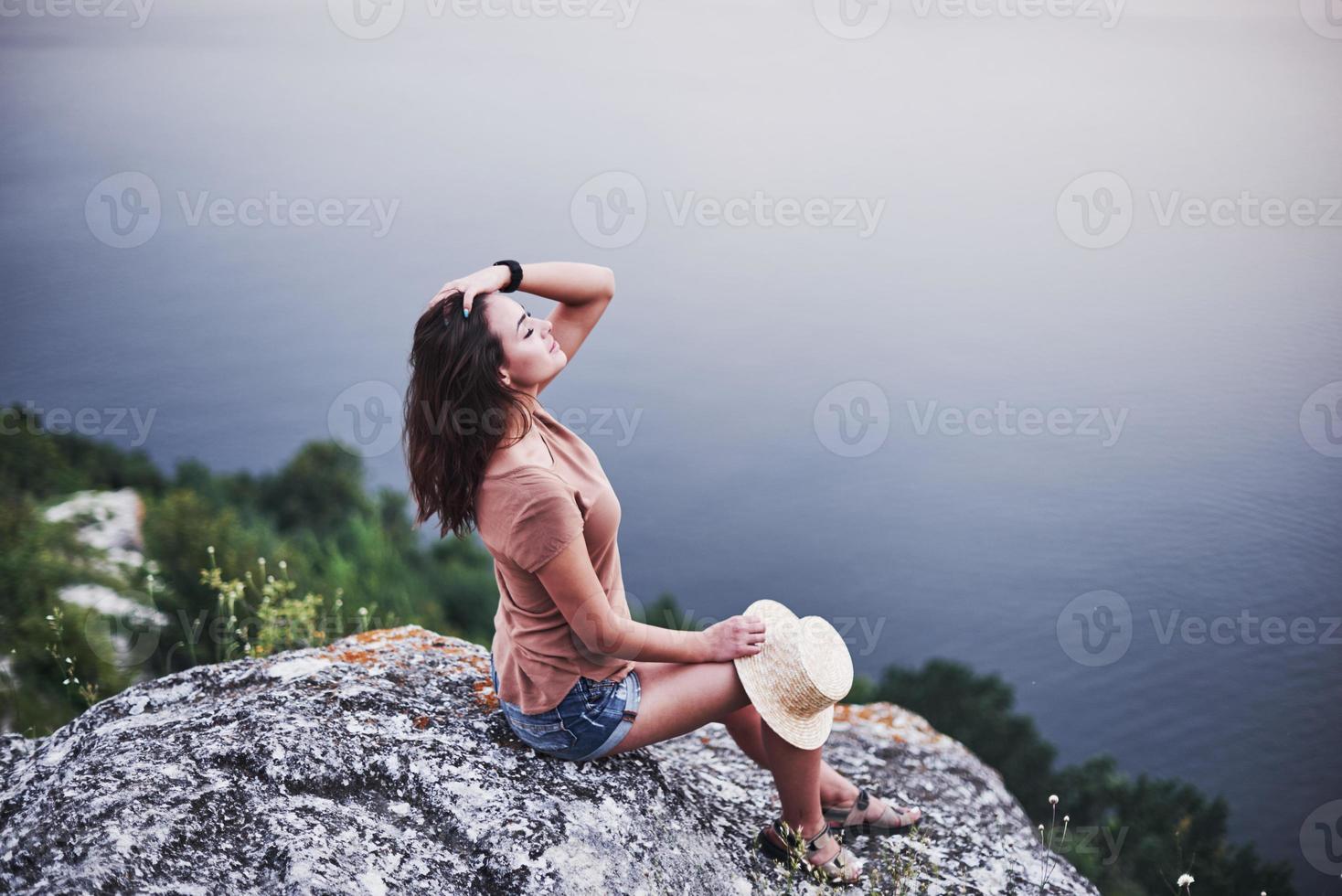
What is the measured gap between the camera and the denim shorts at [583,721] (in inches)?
123

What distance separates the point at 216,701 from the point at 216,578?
141 centimetres

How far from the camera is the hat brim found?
325 centimetres

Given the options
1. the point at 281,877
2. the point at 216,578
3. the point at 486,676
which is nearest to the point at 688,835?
the point at 486,676

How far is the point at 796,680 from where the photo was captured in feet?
10.6

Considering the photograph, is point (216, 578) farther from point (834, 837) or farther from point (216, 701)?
point (834, 837)

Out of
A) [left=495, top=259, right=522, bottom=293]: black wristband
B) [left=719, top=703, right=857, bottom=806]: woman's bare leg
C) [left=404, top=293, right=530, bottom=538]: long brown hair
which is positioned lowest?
[left=719, top=703, right=857, bottom=806]: woman's bare leg

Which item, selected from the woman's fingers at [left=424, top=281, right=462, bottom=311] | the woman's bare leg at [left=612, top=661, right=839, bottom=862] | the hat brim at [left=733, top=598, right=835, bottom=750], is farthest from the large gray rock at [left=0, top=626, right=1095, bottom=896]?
the woman's fingers at [left=424, top=281, right=462, bottom=311]

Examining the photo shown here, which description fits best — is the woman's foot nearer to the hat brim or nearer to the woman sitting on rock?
the woman sitting on rock

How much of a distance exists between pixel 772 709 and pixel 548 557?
0.92 metres

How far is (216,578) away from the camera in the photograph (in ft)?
15.4

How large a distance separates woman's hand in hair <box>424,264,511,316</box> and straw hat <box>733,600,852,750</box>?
55.0 inches

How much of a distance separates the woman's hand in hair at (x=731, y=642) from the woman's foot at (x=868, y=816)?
806 millimetres

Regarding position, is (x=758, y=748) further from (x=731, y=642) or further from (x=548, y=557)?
(x=548, y=557)

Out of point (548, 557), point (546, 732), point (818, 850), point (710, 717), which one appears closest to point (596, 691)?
point (546, 732)
